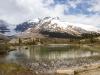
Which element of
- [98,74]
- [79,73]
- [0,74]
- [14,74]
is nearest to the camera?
[0,74]

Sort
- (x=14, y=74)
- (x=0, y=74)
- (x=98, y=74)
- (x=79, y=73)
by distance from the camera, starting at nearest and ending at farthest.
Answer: (x=0, y=74) < (x=14, y=74) < (x=98, y=74) < (x=79, y=73)

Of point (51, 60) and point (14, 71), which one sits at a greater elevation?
point (14, 71)

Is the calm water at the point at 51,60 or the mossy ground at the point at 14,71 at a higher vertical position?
the mossy ground at the point at 14,71

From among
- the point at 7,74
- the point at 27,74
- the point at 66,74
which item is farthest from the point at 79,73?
the point at 7,74

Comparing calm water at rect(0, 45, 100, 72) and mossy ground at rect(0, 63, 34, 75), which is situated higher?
mossy ground at rect(0, 63, 34, 75)

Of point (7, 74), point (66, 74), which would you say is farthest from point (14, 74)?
point (66, 74)

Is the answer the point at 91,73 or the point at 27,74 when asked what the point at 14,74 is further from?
the point at 91,73

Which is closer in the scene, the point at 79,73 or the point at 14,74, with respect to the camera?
the point at 14,74

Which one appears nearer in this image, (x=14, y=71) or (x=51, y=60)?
(x=14, y=71)

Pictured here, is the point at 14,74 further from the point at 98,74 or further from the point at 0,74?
the point at 98,74

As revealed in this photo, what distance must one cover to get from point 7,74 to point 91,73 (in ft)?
45.3

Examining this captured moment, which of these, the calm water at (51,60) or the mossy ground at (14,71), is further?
the calm water at (51,60)

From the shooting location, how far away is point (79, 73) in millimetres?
43906

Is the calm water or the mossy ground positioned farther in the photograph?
the calm water
